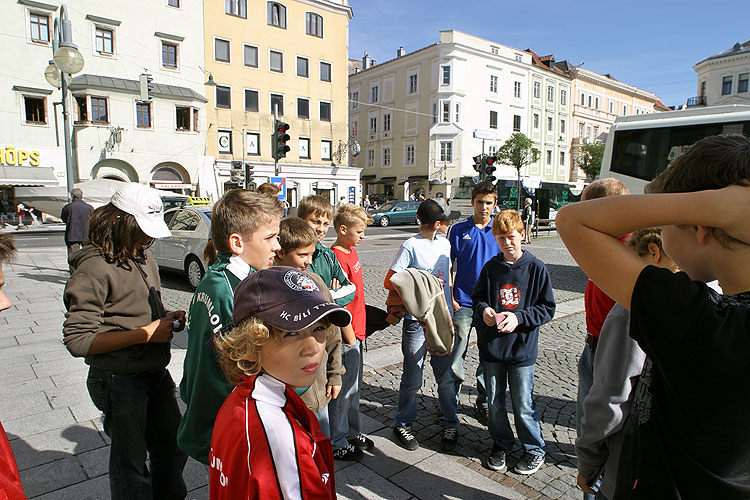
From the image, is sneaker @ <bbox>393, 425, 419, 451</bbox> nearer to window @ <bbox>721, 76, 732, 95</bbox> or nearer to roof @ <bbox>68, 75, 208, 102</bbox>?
roof @ <bbox>68, 75, 208, 102</bbox>

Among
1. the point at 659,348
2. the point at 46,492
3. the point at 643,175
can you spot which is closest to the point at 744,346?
the point at 659,348

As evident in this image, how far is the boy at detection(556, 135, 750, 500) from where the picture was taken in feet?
3.51

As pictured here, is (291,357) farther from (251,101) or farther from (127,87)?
(251,101)

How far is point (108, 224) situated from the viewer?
2.30 metres

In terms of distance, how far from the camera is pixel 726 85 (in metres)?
49.5

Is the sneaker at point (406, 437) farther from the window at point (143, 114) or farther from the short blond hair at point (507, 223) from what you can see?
the window at point (143, 114)

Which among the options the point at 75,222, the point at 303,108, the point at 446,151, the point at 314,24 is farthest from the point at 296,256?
the point at 446,151

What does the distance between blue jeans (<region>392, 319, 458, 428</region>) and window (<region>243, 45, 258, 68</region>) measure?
36049 mm

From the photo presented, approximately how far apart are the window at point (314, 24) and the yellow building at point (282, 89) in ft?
0.24

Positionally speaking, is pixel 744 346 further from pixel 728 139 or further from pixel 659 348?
pixel 728 139

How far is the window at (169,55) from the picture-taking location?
31.2 meters

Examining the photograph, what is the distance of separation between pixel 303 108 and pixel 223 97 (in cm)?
645

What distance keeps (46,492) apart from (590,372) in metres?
3.45

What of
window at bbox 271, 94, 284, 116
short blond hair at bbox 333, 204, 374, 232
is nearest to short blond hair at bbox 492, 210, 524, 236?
short blond hair at bbox 333, 204, 374, 232
